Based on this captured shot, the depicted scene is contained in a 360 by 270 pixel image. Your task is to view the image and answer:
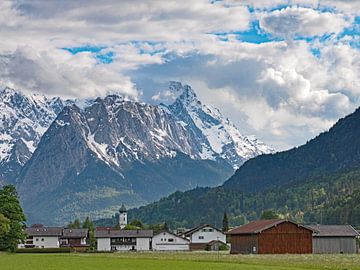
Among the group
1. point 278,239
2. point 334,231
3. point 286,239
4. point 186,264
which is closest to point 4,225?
point 278,239

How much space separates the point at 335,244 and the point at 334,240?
32.1 inches

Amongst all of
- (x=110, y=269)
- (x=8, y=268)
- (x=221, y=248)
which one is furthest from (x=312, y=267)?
(x=221, y=248)

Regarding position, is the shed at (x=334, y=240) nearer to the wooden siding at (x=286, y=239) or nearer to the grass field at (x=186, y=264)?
the wooden siding at (x=286, y=239)

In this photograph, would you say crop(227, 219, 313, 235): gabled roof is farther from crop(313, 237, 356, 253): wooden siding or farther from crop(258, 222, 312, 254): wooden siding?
crop(313, 237, 356, 253): wooden siding

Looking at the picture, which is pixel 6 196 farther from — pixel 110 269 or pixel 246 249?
pixel 110 269

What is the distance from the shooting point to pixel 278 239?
5595 inches

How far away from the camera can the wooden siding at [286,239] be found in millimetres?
141000

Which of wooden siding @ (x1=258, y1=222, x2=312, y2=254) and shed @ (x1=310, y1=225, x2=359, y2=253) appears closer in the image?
wooden siding @ (x1=258, y1=222, x2=312, y2=254)

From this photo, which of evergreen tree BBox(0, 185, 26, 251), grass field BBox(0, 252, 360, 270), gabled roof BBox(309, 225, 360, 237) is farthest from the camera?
gabled roof BBox(309, 225, 360, 237)

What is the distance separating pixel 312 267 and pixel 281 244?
2333 inches

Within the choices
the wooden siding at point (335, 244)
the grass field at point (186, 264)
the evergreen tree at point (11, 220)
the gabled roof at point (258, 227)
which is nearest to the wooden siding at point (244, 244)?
the gabled roof at point (258, 227)

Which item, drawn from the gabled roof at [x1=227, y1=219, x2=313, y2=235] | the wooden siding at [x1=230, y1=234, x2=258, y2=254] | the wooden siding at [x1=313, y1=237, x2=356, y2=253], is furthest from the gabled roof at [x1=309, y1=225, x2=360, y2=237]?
the wooden siding at [x1=230, y1=234, x2=258, y2=254]

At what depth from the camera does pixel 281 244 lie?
142 m

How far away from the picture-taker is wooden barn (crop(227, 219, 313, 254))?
141 metres
